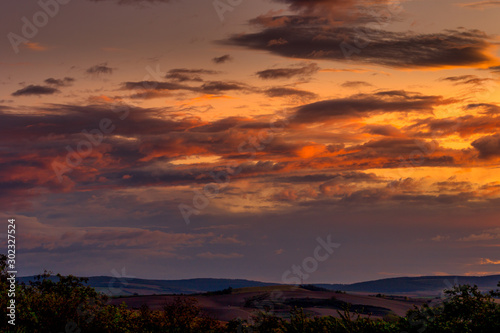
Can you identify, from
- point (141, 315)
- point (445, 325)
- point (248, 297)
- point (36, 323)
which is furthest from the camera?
point (248, 297)

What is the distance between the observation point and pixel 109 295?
32656mm

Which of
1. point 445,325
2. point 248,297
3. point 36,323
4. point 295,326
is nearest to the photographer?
point 445,325

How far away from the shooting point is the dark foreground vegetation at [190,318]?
2506cm

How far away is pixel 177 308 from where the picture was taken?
100 feet

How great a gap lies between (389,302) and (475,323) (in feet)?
284

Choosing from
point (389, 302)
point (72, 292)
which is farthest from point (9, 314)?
point (389, 302)

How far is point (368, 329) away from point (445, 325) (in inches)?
123

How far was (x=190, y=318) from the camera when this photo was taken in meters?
30.4

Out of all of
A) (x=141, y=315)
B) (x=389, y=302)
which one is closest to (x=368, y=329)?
(x=141, y=315)

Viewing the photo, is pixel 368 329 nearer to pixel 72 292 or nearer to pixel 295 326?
pixel 295 326

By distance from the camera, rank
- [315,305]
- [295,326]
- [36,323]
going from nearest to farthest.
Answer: [295,326], [36,323], [315,305]

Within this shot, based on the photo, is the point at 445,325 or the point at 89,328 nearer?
the point at 445,325

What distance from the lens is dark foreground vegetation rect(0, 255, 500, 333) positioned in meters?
25.1

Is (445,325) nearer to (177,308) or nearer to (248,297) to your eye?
(177,308)
